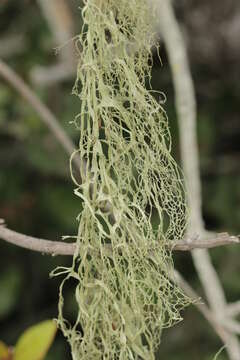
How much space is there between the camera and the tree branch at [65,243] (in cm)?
54

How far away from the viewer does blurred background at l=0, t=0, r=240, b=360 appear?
169cm

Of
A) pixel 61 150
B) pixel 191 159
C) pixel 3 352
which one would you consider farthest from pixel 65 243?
pixel 61 150

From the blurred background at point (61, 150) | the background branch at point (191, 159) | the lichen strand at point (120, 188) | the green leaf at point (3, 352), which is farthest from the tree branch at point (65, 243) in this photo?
the blurred background at point (61, 150)

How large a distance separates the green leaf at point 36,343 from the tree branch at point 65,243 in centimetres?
25

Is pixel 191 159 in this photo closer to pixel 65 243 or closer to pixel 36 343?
pixel 36 343

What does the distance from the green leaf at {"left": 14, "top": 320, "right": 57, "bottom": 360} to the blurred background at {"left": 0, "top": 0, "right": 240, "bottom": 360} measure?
2.53 feet

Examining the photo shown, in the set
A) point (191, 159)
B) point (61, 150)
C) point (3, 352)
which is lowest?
point (3, 352)

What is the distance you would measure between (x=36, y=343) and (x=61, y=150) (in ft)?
3.10

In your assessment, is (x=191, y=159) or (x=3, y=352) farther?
(x=191, y=159)

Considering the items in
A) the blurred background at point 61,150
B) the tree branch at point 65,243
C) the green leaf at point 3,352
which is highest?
the blurred background at point 61,150

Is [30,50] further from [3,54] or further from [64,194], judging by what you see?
[64,194]

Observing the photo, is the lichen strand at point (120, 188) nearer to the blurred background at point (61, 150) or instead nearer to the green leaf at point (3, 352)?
the green leaf at point (3, 352)

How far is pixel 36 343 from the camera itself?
853 mm

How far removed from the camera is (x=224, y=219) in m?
1.78
